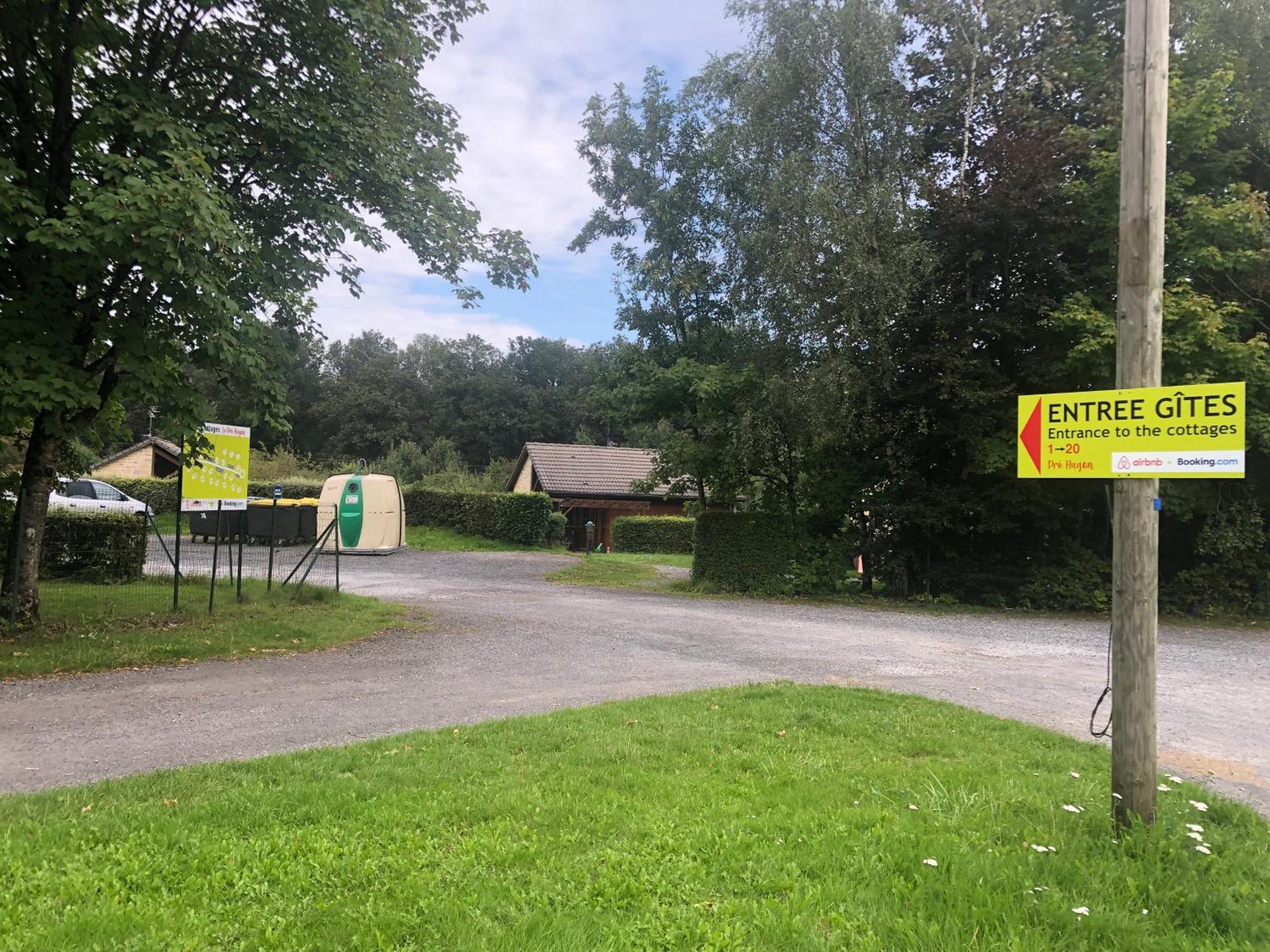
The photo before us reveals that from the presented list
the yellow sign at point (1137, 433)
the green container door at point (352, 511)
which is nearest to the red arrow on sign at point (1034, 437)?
the yellow sign at point (1137, 433)

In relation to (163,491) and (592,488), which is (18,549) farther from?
(592,488)

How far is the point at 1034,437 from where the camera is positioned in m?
4.27

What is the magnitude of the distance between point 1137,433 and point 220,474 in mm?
11407

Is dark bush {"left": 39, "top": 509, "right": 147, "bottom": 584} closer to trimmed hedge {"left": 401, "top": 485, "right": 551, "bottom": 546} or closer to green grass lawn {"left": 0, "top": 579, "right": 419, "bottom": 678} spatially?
green grass lawn {"left": 0, "top": 579, "right": 419, "bottom": 678}

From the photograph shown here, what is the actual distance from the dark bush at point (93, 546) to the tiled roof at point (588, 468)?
2117cm

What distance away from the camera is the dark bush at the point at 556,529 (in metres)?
31.8

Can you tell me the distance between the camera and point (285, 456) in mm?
41656

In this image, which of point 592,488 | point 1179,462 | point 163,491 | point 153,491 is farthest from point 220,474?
point 153,491

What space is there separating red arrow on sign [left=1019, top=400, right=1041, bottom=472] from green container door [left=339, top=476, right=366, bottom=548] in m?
24.3

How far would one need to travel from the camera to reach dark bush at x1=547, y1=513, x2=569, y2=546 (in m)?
31.8

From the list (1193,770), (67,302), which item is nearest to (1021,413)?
(1193,770)

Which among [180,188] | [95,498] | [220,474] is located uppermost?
[180,188]

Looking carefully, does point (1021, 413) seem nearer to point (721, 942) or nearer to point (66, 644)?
point (721, 942)

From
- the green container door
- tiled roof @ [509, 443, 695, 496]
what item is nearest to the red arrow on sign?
the green container door
